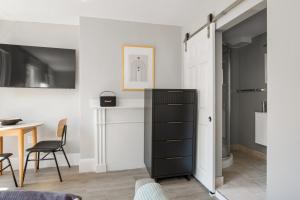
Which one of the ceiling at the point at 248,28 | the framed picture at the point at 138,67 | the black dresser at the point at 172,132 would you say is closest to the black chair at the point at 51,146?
the framed picture at the point at 138,67

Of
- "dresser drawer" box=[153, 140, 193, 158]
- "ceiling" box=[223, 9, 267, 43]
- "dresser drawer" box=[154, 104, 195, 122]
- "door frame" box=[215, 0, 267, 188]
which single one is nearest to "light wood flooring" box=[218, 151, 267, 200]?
"door frame" box=[215, 0, 267, 188]

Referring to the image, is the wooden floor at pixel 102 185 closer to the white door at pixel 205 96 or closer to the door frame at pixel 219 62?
the white door at pixel 205 96

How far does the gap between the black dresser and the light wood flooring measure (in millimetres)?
524

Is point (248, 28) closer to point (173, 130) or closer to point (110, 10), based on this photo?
point (173, 130)

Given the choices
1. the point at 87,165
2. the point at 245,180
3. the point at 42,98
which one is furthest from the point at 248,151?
the point at 42,98

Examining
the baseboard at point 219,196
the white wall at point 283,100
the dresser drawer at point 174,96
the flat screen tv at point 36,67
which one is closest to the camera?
the white wall at point 283,100

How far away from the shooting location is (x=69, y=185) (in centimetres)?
237

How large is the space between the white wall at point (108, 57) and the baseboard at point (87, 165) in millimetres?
63

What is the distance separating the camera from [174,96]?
2387 mm

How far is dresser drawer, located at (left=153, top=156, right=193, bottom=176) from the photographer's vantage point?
2371 millimetres

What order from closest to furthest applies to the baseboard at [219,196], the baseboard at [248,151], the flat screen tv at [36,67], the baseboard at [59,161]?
the baseboard at [219,196] < the flat screen tv at [36,67] < the baseboard at [59,161] < the baseboard at [248,151]

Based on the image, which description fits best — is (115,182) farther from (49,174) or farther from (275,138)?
(275,138)

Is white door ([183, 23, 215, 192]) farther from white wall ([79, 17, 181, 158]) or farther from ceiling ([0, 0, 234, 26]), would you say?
white wall ([79, 17, 181, 158])

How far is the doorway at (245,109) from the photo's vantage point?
237 centimetres
